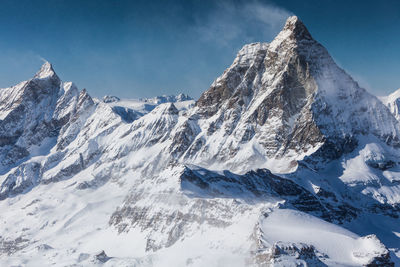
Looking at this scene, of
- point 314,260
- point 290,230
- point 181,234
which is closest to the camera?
point 314,260

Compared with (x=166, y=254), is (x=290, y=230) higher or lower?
higher

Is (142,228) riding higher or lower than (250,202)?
lower

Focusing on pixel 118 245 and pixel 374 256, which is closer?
pixel 374 256

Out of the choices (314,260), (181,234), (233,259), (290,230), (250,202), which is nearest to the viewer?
(314,260)

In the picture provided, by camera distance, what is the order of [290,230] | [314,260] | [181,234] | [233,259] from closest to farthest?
[314,260], [233,259], [290,230], [181,234]

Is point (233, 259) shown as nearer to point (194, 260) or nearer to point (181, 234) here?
point (194, 260)

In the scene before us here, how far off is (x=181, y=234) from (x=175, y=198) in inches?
742

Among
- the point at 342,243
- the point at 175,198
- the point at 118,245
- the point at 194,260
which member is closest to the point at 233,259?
the point at 194,260

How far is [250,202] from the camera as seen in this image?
193125mm

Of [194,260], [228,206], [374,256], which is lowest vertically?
[194,260]

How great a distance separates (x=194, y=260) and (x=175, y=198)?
131 ft

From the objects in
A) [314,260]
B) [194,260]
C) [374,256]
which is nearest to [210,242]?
[194,260]

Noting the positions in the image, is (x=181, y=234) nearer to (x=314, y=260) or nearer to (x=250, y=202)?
(x=250, y=202)

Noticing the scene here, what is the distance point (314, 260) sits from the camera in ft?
458
